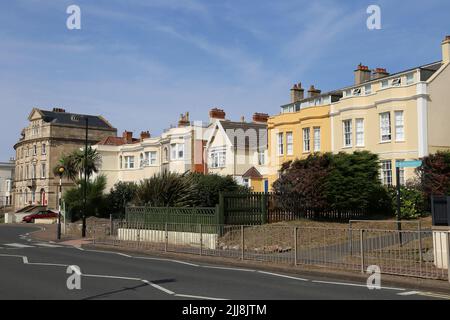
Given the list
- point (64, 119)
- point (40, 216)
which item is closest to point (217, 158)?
point (40, 216)

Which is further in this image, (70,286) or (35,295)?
(70,286)

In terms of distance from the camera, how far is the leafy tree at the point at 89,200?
140 ft

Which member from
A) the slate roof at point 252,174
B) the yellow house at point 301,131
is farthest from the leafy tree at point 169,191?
the slate roof at point 252,174

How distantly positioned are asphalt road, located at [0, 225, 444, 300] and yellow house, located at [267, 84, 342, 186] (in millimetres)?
21615

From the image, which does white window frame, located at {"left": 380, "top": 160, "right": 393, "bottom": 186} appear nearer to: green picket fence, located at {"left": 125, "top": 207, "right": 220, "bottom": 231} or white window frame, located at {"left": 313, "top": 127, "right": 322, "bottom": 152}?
white window frame, located at {"left": 313, "top": 127, "right": 322, "bottom": 152}

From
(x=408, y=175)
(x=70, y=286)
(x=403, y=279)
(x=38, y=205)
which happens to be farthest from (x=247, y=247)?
(x=38, y=205)

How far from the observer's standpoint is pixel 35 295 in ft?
34.2

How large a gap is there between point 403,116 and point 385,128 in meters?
1.47

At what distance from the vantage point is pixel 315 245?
1644 cm

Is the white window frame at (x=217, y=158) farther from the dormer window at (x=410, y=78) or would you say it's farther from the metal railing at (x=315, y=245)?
the metal railing at (x=315, y=245)

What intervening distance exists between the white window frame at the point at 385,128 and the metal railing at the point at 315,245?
13526 mm

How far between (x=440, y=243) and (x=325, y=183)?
39.8 feet
